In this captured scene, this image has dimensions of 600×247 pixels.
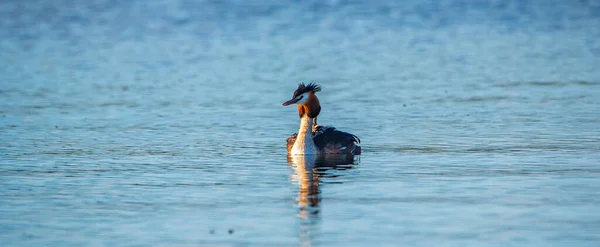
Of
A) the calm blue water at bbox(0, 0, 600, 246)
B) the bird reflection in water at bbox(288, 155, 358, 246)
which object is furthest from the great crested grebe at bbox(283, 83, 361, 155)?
the calm blue water at bbox(0, 0, 600, 246)

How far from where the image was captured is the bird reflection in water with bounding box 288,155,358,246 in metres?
11.2

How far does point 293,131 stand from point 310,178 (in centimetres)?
506

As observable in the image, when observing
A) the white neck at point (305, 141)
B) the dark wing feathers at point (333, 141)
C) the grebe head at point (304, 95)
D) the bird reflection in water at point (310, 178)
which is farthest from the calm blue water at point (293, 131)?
the grebe head at point (304, 95)

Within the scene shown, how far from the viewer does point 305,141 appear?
1681 centimetres

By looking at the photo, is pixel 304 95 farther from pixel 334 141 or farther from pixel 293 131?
pixel 293 131

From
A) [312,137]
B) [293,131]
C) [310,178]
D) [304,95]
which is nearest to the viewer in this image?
[310,178]

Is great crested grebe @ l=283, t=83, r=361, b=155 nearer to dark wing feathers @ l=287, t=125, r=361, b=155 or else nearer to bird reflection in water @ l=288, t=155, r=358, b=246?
dark wing feathers @ l=287, t=125, r=361, b=155

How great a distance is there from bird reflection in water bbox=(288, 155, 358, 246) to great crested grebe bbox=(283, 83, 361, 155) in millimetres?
143

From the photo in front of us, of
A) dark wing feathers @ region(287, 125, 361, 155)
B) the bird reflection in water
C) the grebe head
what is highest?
the grebe head

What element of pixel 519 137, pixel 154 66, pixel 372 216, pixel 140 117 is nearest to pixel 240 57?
pixel 154 66

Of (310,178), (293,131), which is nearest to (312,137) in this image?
(293,131)

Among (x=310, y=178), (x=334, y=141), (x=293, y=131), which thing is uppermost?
(x=293, y=131)

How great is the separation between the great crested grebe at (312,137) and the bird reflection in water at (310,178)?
14cm

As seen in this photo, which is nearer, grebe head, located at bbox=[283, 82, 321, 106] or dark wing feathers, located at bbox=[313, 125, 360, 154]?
dark wing feathers, located at bbox=[313, 125, 360, 154]
